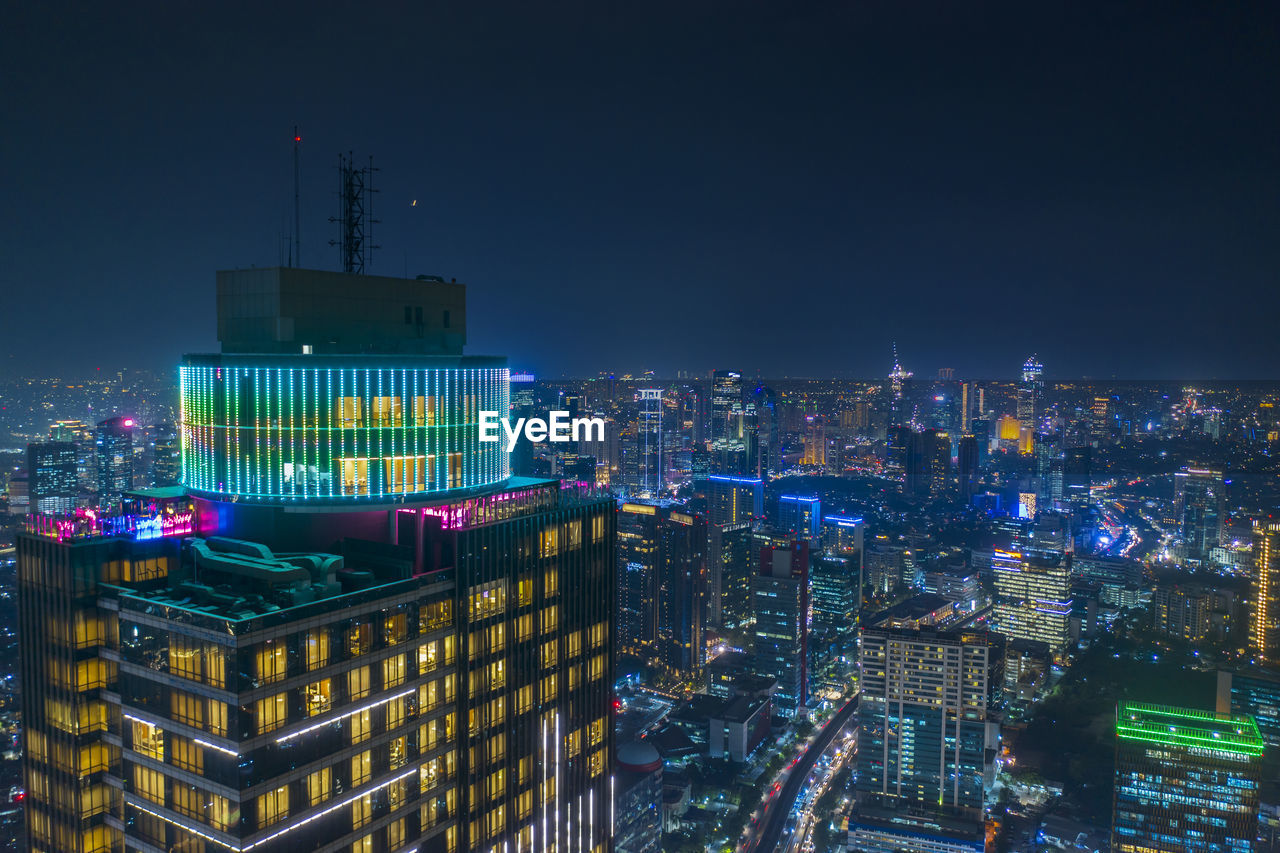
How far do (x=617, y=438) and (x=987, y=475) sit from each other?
5208 cm

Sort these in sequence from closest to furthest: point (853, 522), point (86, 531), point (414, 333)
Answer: point (86, 531) < point (414, 333) < point (853, 522)

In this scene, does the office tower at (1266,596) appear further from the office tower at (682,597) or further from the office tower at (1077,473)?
the office tower at (682,597)

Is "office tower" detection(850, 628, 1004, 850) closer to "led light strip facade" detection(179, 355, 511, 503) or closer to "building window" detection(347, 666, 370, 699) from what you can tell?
"building window" detection(347, 666, 370, 699)

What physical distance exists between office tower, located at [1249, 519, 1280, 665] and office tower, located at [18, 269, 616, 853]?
191ft

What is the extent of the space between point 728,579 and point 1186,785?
132 feet

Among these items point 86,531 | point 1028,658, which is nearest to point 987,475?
point 1028,658

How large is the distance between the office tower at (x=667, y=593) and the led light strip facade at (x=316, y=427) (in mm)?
52499

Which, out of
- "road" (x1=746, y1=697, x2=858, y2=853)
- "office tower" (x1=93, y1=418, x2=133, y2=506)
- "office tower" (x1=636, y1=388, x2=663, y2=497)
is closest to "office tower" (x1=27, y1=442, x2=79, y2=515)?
"office tower" (x1=93, y1=418, x2=133, y2=506)

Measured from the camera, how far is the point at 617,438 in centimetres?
9444

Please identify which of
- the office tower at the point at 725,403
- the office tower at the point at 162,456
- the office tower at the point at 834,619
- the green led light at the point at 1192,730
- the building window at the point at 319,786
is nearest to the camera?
the building window at the point at 319,786

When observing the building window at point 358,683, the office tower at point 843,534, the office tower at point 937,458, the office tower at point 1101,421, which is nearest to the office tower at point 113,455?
the building window at point 358,683

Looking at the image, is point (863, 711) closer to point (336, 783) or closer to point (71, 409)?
point (336, 783)

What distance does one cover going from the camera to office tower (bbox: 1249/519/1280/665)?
54188 mm

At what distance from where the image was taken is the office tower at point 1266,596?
54188 mm
